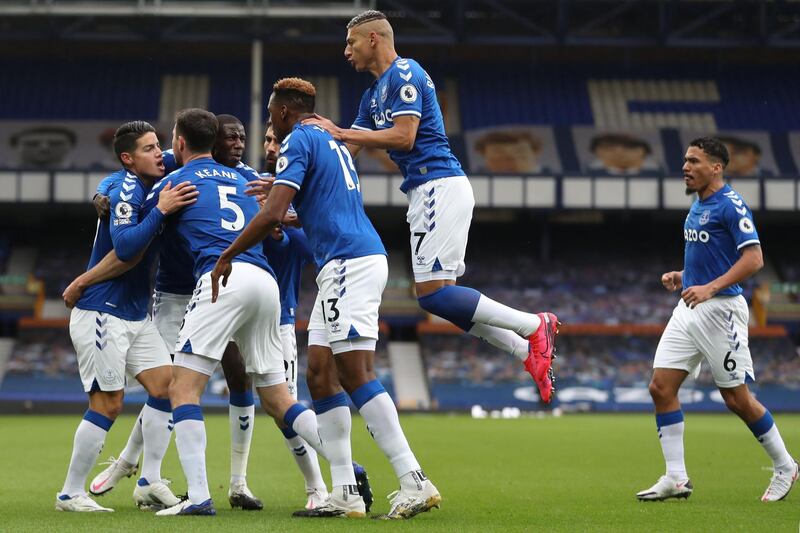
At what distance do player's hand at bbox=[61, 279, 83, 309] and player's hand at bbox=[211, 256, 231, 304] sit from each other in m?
1.23

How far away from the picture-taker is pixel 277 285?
22.8 feet

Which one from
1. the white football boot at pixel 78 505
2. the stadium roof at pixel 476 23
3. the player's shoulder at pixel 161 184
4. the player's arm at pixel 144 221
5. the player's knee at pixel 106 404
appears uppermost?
the stadium roof at pixel 476 23

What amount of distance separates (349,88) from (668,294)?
13.5 metres

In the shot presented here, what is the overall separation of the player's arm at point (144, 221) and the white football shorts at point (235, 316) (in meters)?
0.48

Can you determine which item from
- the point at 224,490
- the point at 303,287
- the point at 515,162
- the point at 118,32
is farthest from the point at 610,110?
the point at 224,490

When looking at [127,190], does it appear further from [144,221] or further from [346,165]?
[346,165]

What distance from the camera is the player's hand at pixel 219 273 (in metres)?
6.17

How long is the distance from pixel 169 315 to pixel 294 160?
1983 mm

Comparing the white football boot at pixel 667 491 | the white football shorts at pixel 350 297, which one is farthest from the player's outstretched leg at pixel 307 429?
the white football boot at pixel 667 491

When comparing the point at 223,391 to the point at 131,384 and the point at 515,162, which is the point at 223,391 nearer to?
the point at 515,162

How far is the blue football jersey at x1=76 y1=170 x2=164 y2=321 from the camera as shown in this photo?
22.3 ft

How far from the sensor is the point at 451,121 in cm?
4019

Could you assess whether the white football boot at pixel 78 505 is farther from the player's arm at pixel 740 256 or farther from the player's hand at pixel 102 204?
the player's arm at pixel 740 256

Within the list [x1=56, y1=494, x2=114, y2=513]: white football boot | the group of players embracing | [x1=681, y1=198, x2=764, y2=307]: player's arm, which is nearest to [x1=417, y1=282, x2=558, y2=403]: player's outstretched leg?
the group of players embracing
